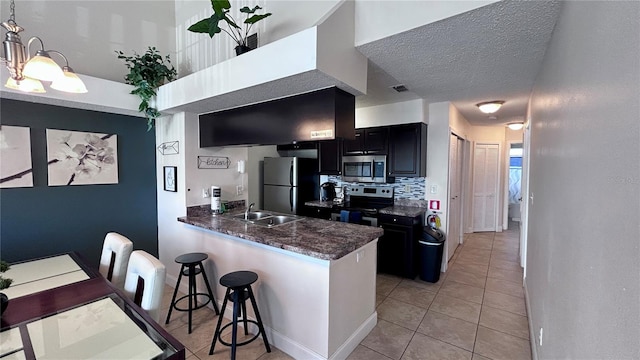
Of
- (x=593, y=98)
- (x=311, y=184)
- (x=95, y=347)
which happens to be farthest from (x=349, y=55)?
(x=311, y=184)

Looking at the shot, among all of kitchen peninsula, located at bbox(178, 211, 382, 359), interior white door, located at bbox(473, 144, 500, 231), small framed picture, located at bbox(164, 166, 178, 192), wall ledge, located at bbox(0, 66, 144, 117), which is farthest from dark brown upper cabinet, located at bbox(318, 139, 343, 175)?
interior white door, located at bbox(473, 144, 500, 231)

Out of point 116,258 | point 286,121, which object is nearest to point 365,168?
point 286,121

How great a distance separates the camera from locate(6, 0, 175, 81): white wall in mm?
2641

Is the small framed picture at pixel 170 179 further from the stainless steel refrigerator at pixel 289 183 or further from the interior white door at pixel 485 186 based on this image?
the interior white door at pixel 485 186

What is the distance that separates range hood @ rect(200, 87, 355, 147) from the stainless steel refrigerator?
71.1 inches

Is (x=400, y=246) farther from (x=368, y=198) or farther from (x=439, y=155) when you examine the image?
(x=439, y=155)

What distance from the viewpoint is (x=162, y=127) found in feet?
11.2

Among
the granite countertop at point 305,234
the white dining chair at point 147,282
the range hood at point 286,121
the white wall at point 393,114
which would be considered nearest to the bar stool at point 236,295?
the granite countertop at point 305,234

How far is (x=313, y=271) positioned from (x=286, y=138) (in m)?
1.20

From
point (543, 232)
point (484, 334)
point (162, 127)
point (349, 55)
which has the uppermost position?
point (349, 55)

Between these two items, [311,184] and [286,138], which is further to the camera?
[311,184]

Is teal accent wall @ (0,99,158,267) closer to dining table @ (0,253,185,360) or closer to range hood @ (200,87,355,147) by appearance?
range hood @ (200,87,355,147)

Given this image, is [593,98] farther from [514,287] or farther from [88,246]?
[88,246]

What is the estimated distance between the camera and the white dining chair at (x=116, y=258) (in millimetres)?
2059
